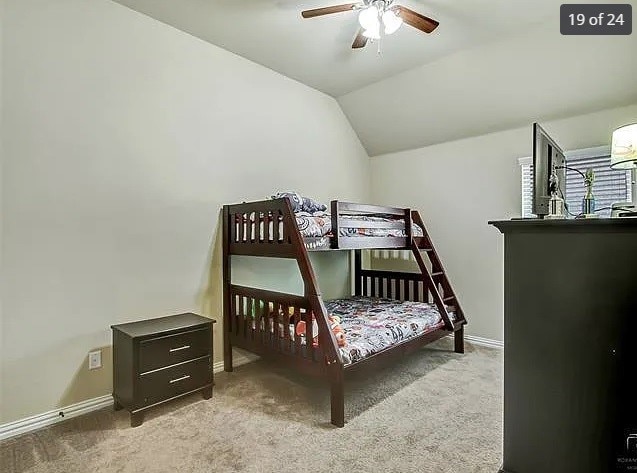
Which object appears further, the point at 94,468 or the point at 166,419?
the point at 166,419

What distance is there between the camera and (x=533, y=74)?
121 inches

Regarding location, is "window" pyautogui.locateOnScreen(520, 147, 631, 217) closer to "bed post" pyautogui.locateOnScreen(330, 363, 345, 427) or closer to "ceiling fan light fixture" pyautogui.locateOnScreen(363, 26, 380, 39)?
"ceiling fan light fixture" pyautogui.locateOnScreen(363, 26, 380, 39)

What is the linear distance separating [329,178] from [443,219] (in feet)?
4.49

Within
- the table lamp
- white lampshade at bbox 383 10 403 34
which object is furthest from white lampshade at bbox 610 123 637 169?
white lampshade at bbox 383 10 403 34

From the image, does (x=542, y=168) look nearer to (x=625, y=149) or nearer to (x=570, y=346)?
(x=570, y=346)

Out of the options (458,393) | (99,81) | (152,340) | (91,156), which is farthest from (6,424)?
Answer: (458,393)

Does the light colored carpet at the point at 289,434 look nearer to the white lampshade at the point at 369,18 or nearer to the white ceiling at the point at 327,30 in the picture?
the white lampshade at the point at 369,18

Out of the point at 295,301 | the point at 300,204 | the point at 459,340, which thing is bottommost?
the point at 459,340

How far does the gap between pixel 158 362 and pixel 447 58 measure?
3.34 metres

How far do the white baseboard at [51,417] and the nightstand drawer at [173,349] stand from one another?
0.52 meters

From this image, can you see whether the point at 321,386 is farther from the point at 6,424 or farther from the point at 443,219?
the point at 443,219

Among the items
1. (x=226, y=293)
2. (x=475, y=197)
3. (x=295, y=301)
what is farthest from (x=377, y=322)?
(x=475, y=197)

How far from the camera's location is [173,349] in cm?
234

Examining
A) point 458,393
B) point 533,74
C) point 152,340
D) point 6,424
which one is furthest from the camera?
point 533,74
